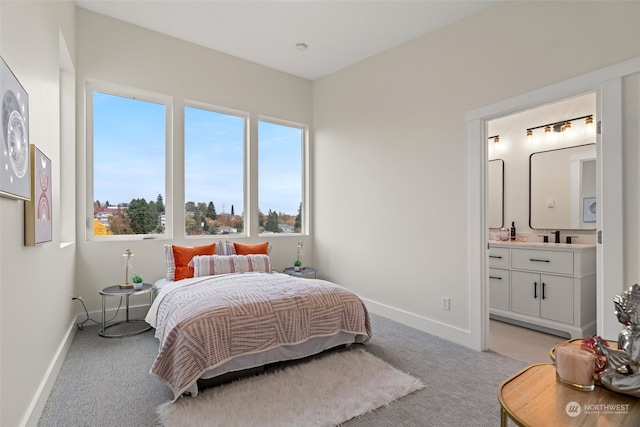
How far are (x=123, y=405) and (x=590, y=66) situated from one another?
12.7 ft

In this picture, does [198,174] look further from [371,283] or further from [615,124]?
[615,124]

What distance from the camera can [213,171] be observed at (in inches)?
170

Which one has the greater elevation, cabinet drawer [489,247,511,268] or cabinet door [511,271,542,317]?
cabinet drawer [489,247,511,268]

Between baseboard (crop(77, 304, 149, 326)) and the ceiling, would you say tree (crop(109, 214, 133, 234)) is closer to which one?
baseboard (crop(77, 304, 149, 326))

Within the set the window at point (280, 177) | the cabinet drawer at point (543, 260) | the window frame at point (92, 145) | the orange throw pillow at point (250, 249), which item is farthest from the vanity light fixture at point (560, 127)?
the window frame at point (92, 145)

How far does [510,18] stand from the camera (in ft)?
9.32

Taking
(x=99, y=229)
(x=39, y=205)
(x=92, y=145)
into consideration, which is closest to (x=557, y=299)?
(x=39, y=205)

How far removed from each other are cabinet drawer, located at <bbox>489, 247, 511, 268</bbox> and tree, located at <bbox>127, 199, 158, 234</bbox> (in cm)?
396

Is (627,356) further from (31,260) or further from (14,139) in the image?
(31,260)

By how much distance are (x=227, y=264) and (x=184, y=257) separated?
0.47m

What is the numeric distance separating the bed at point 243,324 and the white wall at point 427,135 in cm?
101

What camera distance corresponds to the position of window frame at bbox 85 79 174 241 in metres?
3.50

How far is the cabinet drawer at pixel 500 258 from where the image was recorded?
383 cm

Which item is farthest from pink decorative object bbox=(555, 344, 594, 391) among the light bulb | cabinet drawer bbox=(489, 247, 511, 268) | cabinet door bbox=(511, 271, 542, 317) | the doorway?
the light bulb
